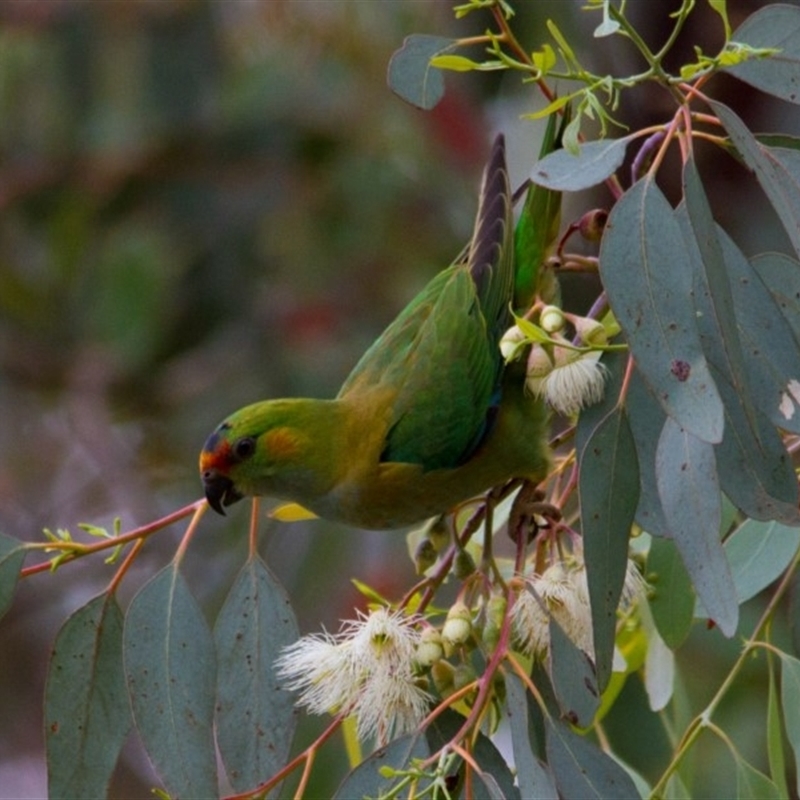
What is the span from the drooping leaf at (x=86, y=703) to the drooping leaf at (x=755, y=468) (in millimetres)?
906

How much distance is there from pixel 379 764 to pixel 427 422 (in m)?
0.77

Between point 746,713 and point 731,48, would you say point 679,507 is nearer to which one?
point 731,48

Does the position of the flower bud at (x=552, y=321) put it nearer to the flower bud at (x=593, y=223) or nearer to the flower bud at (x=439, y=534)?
the flower bud at (x=593, y=223)

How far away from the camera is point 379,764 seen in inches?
69.0

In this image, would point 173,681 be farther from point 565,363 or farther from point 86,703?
point 565,363

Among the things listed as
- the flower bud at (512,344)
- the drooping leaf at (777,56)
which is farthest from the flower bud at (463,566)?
the drooping leaf at (777,56)

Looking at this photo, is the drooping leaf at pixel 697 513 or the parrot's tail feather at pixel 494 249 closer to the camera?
the drooping leaf at pixel 697 513

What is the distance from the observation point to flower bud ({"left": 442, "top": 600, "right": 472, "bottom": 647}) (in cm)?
178

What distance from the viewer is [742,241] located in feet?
17.3

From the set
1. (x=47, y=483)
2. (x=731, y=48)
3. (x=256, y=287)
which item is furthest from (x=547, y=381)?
(x=47, y=483)

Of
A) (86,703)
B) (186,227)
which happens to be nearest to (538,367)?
(86,703)

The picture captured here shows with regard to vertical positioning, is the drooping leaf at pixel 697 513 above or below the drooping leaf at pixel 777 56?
below

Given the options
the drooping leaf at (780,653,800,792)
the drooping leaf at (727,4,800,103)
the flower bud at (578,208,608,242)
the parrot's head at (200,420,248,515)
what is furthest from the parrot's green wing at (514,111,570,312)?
the drooping leaf at (780,653,800,792)

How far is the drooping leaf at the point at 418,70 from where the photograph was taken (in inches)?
76.8
